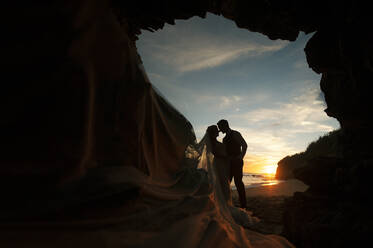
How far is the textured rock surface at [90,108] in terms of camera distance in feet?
4.91

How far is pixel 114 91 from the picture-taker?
6.65 feet

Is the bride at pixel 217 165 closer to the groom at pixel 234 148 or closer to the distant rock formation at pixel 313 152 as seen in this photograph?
the groom at pixel 234 148

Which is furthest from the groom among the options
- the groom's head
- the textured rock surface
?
the textured rock surface

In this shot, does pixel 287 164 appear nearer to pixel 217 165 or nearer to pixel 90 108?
pixel 217 165

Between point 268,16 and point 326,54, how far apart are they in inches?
52.5

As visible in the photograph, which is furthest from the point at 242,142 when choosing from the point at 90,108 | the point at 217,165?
the point at 90,108

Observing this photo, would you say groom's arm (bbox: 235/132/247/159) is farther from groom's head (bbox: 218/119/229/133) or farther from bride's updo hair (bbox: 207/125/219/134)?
bride's updo hair (bbox: 207/125/219/134)

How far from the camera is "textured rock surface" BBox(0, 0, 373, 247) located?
150cm

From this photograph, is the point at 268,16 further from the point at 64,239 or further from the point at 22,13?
the point at 64,239

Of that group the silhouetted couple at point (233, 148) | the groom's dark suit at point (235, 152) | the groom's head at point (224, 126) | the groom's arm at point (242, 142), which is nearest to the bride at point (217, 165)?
the silhouetted couple at point (233, 148)

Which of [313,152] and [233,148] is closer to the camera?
[233,148]

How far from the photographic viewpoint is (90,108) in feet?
5.69

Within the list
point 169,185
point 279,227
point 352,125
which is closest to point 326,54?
point 352,125

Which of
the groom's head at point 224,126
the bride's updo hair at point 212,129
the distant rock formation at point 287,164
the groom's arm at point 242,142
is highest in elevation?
the groom's head at point 224,126
